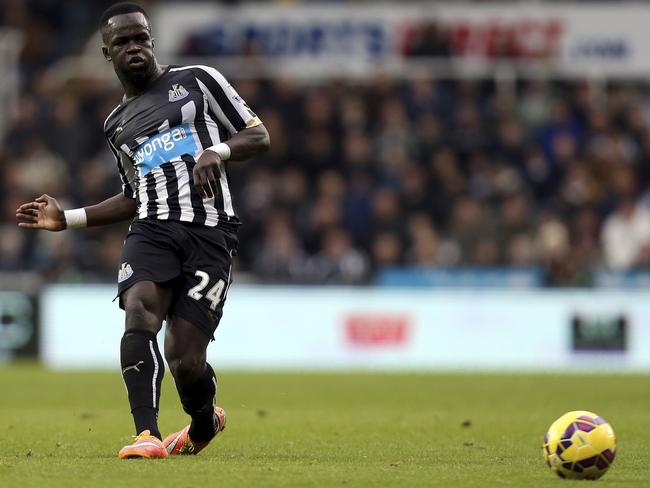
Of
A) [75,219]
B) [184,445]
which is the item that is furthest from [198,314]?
[75,219]

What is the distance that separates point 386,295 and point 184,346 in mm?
11168

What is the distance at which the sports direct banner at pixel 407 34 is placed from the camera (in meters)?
22.2

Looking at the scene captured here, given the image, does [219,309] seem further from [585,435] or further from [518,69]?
[518,69]

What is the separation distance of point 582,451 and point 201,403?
7.04 feet

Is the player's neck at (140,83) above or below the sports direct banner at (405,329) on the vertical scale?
above

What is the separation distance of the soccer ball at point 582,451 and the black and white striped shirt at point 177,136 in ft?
7.13

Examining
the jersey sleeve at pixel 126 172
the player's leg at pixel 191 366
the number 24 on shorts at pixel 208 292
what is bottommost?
the player's leg at pixel 191 366

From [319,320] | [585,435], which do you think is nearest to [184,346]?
[585,435]

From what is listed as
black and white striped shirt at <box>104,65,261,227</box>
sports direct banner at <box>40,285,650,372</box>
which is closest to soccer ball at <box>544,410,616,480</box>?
black and white striped shirt at <box>104,65,261,227</box>

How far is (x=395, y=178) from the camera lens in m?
20.1

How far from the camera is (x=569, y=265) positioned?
18.3 m

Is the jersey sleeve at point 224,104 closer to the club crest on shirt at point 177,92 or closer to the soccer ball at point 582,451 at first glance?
the club crest on shirt at point 177,92

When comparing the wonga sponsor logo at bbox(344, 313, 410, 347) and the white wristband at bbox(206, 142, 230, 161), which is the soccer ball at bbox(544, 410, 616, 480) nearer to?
the white wristband at bbox(206, 142, 230, 161)

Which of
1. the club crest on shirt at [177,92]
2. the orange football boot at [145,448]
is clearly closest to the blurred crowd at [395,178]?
the club crest on shirt at [177,92]
